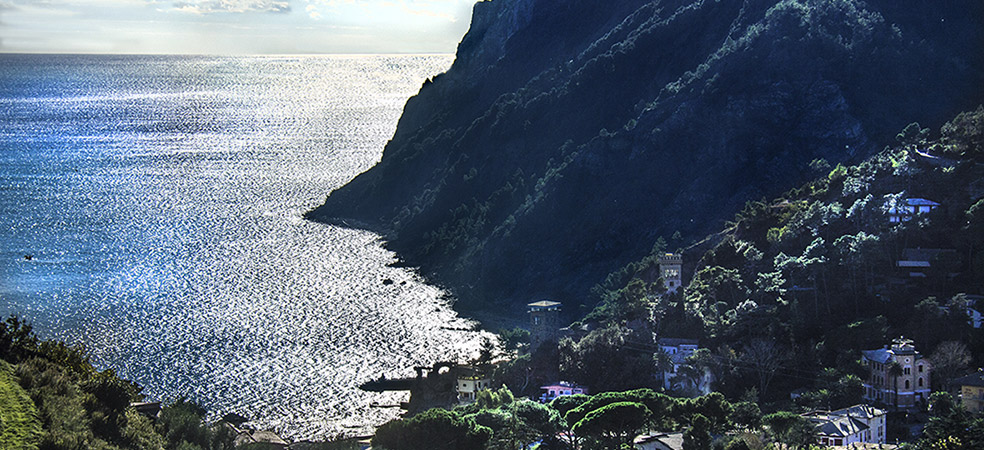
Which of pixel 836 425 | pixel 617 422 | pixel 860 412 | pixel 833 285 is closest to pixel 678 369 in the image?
pixel 833 285

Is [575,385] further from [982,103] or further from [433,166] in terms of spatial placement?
[433,166]

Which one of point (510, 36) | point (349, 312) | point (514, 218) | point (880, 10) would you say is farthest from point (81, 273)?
point (880, 10)

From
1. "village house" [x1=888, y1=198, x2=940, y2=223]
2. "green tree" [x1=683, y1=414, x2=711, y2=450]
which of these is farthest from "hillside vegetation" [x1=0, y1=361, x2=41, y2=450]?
"village house" [x1=888, y1=198, x2=940, y2=223]

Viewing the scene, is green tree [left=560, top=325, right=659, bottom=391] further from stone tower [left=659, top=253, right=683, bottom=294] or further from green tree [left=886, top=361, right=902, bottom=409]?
green tree [left=886, top=361, right=902, bottom=409]

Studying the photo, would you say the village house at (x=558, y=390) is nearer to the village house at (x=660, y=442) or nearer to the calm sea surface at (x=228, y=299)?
the calm sea surface at (x=228, y=299)

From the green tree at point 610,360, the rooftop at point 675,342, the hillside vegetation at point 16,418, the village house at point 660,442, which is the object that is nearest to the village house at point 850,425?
the village house at point 660,442
